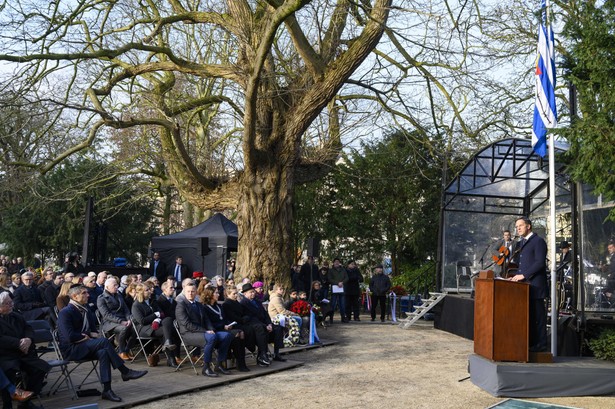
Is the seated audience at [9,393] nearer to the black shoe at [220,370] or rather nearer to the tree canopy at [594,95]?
the black shoe at [220,370]

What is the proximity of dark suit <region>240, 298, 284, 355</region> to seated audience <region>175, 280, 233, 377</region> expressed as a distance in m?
0.77

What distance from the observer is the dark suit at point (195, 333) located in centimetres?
997

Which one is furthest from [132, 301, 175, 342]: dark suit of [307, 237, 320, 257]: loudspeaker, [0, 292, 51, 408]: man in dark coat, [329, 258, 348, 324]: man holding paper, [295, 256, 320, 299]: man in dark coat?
[329, 258, 348, 324]: man holding paper

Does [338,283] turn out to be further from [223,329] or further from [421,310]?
[223,329]

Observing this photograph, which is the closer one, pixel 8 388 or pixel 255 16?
pixel 8 388

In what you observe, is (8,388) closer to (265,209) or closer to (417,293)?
(265,209)

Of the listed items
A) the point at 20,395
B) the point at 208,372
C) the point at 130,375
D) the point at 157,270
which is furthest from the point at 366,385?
the point at 157,270

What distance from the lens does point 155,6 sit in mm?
16859

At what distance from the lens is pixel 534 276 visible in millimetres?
Result: 8836

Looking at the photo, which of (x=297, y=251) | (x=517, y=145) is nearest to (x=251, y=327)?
(x=517, y=145)

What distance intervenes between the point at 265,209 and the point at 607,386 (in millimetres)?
8814

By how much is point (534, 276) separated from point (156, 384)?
4.87m

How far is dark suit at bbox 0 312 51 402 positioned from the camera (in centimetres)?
728

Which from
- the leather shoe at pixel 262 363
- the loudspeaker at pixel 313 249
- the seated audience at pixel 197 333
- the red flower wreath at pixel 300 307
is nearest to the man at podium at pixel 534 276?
the leather shoe at pixel 262 363
